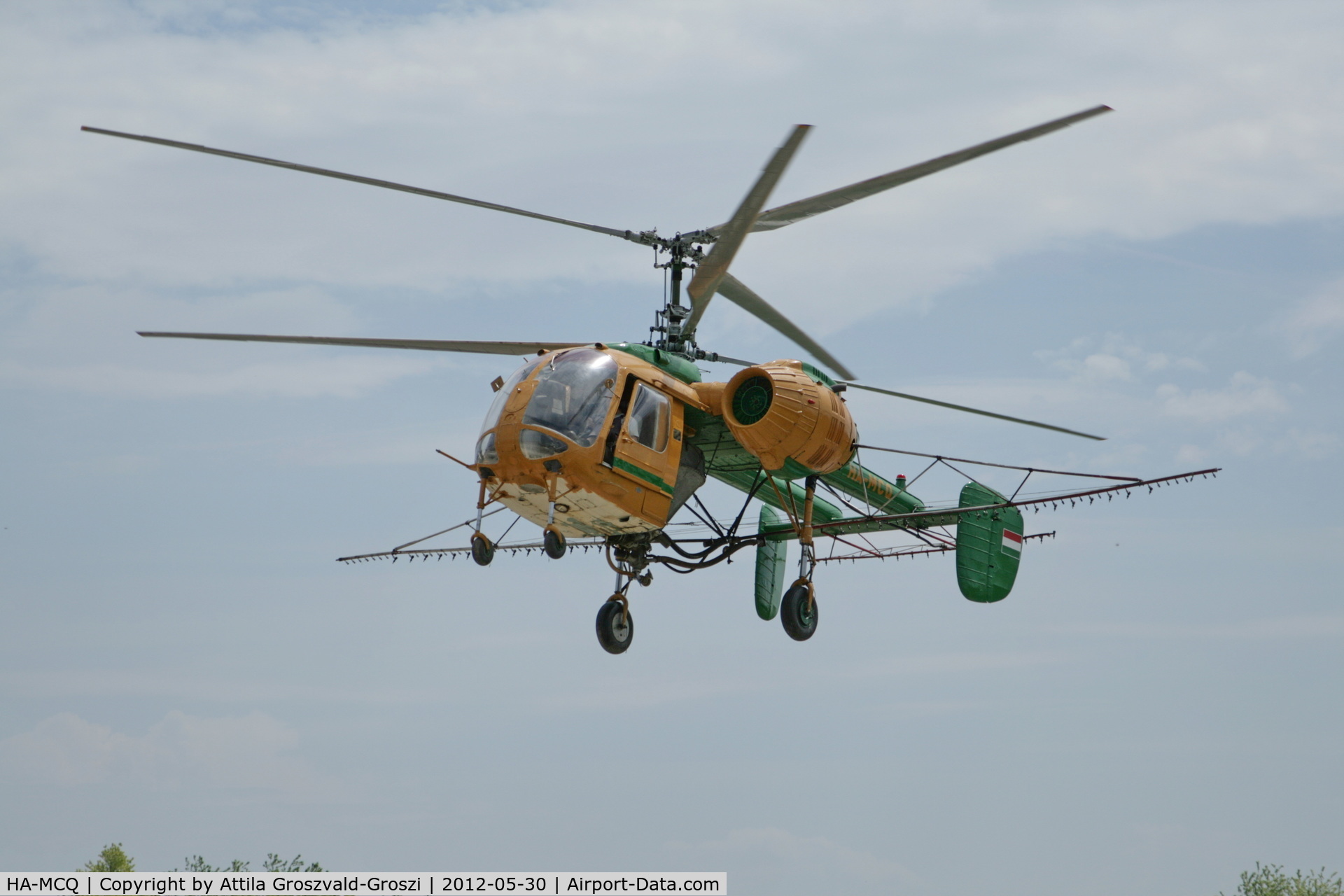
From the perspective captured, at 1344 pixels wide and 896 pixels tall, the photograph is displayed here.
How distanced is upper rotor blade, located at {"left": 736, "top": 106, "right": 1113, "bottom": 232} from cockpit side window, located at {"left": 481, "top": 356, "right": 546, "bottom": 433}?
3648mm

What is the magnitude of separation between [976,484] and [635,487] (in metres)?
6.20

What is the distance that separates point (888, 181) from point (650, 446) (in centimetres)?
542

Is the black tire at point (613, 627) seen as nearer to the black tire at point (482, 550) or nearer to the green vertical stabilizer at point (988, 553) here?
the black tire at point (482, 550)

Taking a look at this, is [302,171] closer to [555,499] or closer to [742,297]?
[555,499]

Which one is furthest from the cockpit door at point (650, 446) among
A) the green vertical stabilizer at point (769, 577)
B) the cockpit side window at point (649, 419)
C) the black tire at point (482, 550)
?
the green vertical stabilizer at point (769, 577)

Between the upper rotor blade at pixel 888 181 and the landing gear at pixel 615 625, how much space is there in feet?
19.8

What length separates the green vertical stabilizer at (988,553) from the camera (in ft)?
76.7

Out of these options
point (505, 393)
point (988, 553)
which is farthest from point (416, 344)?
point (988, 553)

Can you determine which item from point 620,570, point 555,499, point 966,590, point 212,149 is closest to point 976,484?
point 966,590

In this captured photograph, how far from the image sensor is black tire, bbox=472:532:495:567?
66.4 ft

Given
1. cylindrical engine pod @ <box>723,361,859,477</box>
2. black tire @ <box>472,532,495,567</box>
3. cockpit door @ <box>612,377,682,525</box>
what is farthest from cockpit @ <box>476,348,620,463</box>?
cylindrical engine pod @ <box>723,361,859,477</box>

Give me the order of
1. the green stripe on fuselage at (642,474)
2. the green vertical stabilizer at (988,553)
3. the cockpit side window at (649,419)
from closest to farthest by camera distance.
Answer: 1. the green stripe on fuselage at (642,474)
2. the cockpit side window at (649,419)
3. the green vertical stabilizer at (988,553)

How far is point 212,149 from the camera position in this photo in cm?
1720

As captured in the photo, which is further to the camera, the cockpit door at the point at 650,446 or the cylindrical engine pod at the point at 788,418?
the cylindrical engine pod at the point at 788,418
